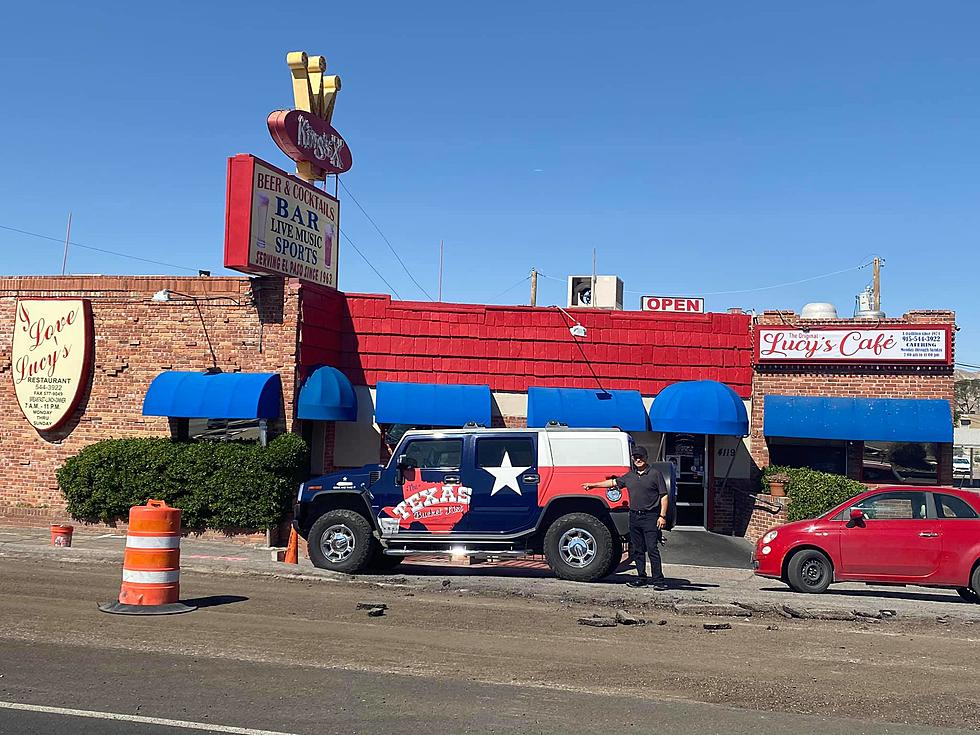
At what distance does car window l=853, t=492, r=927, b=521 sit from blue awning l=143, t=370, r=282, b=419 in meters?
11.4

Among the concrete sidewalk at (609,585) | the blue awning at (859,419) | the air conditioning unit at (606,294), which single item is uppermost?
the air conditioning unit at (606,294)

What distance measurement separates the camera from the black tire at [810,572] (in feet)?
42.8

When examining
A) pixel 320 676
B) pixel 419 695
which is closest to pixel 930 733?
pixel 419 695

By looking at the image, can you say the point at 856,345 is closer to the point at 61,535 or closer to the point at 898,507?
the point at 898,507

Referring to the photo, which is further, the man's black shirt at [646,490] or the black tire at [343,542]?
the black tire at [343,542]

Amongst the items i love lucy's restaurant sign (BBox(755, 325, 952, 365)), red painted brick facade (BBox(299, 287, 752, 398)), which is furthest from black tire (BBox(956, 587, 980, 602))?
red painted brick facade (BBox(299, 287, 752, 398))

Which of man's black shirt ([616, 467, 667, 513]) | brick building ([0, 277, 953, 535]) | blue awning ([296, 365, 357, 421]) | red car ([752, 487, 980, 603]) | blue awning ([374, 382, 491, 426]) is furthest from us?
blue awning ([374, 382, 491, 426])

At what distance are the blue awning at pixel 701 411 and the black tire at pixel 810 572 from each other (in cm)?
728

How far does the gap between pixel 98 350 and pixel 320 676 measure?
14924 mm

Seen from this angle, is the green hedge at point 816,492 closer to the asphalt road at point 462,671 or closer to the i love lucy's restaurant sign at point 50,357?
the asphalt road at point 462,671

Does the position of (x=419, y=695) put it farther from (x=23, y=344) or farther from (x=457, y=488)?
(x=23, y=344)

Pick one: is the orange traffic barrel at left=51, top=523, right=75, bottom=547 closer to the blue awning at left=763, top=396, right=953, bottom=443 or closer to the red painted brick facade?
the red painted brick facade

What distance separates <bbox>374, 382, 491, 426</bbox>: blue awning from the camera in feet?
68.0

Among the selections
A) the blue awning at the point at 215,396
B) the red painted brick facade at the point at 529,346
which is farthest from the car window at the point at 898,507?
the blue awning at the point at 215,396
